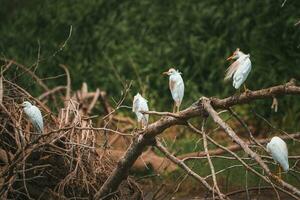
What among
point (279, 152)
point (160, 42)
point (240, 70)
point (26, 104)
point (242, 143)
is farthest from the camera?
point (160, 42)

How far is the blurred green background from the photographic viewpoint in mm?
10758

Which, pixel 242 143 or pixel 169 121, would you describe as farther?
pixel 169 121

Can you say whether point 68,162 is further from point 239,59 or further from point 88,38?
point 88,38

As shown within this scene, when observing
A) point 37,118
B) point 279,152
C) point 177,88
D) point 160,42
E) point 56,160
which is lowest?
point 160,42

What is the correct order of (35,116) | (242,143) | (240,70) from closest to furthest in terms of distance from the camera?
1. (242,143)
2. (240,70)
3. (35,116)

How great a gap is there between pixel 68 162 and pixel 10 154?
52cm

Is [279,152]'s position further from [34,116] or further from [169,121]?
[34,116]

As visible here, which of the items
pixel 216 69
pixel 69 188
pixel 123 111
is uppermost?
pixel 69 188

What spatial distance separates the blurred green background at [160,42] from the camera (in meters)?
Result: 10.8

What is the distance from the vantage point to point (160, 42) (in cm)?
1275

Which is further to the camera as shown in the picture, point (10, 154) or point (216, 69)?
point (216, 69)

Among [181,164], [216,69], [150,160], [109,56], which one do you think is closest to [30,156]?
[181,164]

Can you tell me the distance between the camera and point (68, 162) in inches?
270

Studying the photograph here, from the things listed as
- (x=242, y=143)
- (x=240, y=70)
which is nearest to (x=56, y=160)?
(x=240, y=70)
